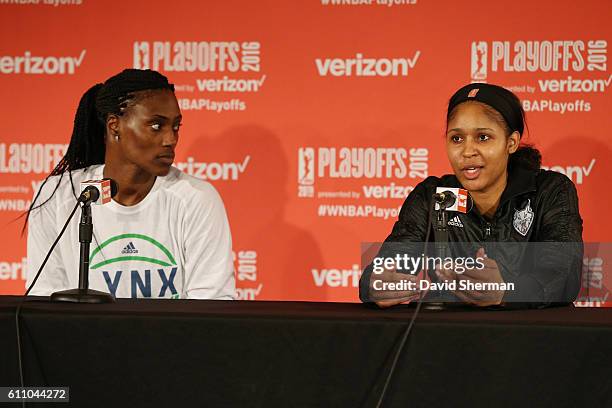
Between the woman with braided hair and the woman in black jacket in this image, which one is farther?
the woman with braided hair

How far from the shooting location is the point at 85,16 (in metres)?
Result: 3.68

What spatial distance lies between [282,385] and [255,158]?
214 cm

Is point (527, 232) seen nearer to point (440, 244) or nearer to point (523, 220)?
point (523, 220)

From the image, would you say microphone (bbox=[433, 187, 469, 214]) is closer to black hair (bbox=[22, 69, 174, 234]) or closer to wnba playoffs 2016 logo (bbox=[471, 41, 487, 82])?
black hair (bbox=[22, 69, 174, 234])

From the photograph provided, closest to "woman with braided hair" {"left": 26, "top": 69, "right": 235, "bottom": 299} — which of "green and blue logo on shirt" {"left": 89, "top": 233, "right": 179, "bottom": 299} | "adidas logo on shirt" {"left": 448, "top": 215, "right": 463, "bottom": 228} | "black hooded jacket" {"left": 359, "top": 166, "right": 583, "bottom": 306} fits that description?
"green and blue logo on shirt" {"left": 89, "top": 233, "right": 179, "bottom": 299}

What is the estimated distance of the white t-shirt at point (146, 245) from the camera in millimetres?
2508

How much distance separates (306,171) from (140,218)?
109 centimetres

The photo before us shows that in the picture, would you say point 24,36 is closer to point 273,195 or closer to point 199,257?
point 273,195

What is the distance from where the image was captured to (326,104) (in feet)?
11.6

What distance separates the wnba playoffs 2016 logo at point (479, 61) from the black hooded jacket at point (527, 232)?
1.10 meters

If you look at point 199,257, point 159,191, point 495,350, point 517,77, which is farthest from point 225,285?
point 517,77

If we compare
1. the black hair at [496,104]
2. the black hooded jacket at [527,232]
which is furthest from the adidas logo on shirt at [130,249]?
the black hair at [496,104]

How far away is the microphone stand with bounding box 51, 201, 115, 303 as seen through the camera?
1.70m

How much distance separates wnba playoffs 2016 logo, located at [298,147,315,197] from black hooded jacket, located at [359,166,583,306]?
1.12 m
